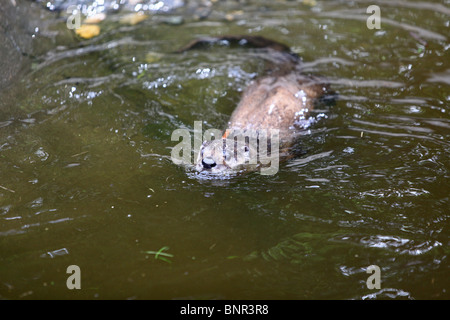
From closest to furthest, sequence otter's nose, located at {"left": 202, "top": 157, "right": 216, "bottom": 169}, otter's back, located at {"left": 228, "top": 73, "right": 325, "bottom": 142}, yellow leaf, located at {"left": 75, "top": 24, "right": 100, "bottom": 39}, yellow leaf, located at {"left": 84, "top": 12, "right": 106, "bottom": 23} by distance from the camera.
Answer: otter's nose, located at {"left": 202, "top": 157, "right": 216, "bottom": 169}
otter's back, located at {"left": 228, "top": 73, "right": 325, "bottom": 142}
yellow leaf, located at {"left": 75, "top": 24, "right": 100, "bottom": 39}
yellow leaf, located at {"left": 84, "top": 12, "right": 106, "bottom": 23}

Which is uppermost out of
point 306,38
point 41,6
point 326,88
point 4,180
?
point 41,6

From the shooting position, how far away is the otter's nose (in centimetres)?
339

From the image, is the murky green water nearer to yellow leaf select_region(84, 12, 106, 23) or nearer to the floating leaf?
the floating leaf

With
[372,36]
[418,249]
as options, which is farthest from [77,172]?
[372,36]

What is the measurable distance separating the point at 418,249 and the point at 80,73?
3.62 meters

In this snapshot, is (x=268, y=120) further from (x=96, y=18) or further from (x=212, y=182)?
(x=96, y=18)

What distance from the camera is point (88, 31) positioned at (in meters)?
5.29

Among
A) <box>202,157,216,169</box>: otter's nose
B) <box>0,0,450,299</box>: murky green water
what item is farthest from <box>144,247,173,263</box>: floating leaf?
<box>202,157,216,169</box>: otter's nose

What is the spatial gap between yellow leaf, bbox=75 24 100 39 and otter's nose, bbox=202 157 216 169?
2.74m

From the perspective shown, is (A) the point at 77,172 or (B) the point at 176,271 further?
(A) the point at 77,172

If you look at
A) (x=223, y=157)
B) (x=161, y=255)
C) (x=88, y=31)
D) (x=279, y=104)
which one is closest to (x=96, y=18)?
(x=88, y=31)

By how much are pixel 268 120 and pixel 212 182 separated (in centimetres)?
96

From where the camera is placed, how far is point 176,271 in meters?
2.51
